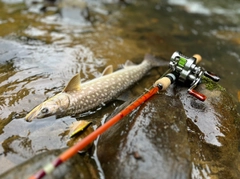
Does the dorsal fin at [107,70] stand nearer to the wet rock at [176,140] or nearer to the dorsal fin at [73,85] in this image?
the dorsal fin at [73,85]

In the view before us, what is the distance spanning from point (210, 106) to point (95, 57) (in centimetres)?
319

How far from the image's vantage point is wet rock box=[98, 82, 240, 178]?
3.08 metres

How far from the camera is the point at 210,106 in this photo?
430 cm

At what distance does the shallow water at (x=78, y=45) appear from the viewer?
13.5ft

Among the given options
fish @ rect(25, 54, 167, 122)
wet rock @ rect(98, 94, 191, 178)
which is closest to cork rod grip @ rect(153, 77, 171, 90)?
wet rock @ rect(98, 94, 191, 178)

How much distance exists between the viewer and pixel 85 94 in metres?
4.56

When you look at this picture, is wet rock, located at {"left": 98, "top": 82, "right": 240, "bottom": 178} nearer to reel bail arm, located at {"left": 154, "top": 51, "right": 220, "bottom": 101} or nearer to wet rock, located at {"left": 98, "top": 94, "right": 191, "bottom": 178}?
wet rock, located at {"left": 98, "top": 94, "right": 191, "bottom": 178}

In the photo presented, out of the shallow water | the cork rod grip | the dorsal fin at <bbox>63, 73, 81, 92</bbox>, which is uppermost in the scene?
the cork rod grip

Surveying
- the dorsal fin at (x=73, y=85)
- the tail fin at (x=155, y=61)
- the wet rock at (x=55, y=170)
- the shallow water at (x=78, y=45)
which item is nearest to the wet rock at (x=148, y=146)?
the wet rock at (x=55, y=170)

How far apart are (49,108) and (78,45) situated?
3.13 m

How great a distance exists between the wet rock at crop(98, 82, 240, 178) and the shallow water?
1.05m

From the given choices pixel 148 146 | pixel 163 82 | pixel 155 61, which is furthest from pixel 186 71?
pixel 155 61

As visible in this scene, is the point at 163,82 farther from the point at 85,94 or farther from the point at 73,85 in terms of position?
the point at 73,85

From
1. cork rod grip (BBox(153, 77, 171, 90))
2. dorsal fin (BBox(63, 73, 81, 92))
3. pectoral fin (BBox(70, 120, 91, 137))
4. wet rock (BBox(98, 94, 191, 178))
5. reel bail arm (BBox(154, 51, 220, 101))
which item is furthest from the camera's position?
dorsal fin (BBox(63, 73, 81, 92))
